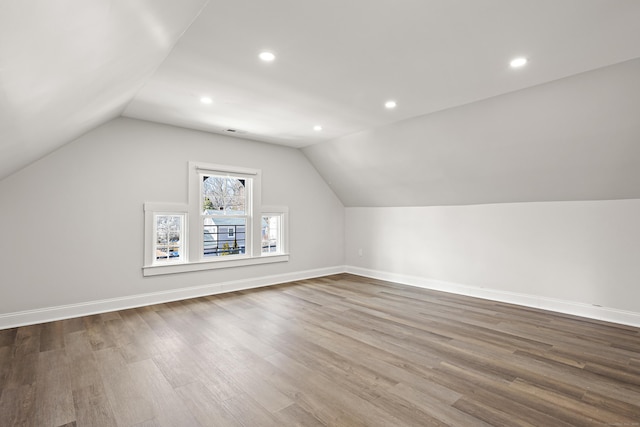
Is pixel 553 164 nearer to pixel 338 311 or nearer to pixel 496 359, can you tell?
pixel 496 359

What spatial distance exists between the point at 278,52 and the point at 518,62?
6.68ft

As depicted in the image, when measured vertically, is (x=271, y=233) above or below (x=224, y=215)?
below

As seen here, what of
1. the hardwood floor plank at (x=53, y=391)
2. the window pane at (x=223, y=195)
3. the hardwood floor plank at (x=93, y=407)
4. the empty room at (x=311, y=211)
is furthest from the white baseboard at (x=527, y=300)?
the hardwood floor plank at (x=53, y=391)

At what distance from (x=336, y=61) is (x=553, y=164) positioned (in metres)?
2.94

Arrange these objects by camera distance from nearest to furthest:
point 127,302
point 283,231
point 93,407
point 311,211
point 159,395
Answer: point 93,407 < point 159,395 < point 127,302 < point 283,231 < point 311,211

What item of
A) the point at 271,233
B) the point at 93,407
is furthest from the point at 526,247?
the point at 93,407

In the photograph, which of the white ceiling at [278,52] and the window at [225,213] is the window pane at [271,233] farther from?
the white ceiling at [278,52]

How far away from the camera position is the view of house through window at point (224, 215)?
512 cm

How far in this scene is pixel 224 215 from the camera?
5.27 metres

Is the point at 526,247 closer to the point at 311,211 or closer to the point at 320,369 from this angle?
the point at 320,369

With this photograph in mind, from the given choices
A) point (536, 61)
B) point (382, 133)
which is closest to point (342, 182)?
point (382, 133)

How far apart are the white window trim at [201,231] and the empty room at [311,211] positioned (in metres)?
0.04

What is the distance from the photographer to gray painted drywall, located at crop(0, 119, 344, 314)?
143 inches

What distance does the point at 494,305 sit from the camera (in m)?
4.48
